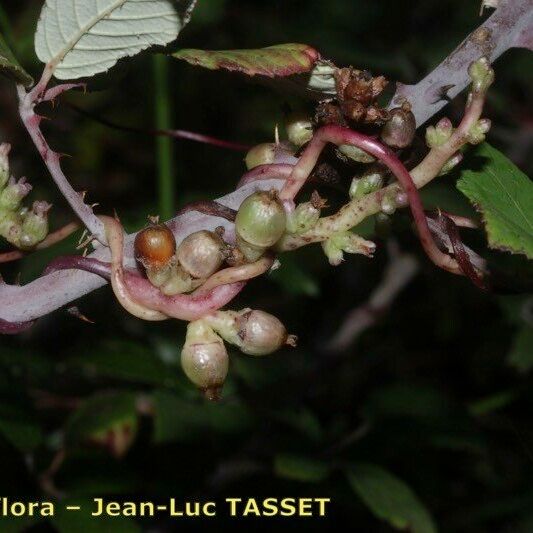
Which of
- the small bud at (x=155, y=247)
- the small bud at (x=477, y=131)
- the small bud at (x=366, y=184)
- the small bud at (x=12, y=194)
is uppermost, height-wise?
the small bud at (x=477, y=131)

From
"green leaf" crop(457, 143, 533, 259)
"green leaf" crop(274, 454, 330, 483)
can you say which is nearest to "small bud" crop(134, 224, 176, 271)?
"green leaf" crop(457, 143, 533, 259)

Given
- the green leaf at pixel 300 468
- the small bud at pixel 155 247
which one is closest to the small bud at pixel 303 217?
the small bud at pixel 155 247

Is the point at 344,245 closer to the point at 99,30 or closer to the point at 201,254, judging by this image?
the point at 201,254

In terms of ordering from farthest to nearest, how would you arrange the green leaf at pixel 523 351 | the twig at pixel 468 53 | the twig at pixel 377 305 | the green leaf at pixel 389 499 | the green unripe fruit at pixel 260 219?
the twig at pixel 377 305
the green leaf at pixel 523 351
the green leaf at pixel 389 499
the twig at pixel 468 53
the green unripe fruit at pixel 260 219

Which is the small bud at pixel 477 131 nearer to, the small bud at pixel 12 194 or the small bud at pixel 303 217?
the small bud at pixel 303 217

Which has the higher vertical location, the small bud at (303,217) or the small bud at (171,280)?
the small bud at (303,217)

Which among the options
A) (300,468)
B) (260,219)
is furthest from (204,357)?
(300,468)
